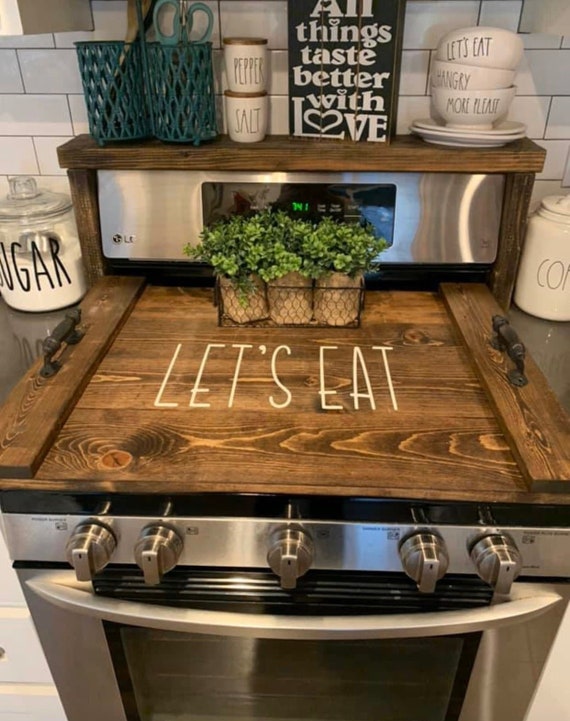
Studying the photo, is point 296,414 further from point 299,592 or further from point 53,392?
point 53,392

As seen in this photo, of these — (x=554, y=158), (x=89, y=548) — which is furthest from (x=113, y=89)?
(x=554, y=158)

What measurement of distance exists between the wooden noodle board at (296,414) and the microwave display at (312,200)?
190 millimetres

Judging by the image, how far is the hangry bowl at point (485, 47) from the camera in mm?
1050

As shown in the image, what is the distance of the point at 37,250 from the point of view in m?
1.20

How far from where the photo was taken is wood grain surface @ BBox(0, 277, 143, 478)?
82 centimetres

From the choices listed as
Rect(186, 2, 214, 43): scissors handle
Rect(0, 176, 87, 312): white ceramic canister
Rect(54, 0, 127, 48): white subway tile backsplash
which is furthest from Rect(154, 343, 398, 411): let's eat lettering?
Rect(54, 0, 127, 48): white subway tile backsplash

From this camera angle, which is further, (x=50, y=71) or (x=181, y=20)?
(x=50, y=71)

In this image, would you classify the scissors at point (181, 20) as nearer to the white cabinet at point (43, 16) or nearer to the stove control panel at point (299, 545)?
the white cabinet at point (43, 16)

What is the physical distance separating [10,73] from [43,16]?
31 centimetres

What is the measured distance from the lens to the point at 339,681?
1013mm

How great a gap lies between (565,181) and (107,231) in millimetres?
965

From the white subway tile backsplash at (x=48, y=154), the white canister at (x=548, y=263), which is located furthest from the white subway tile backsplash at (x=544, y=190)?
the white subway tile backsplash at (x=48, y=154)

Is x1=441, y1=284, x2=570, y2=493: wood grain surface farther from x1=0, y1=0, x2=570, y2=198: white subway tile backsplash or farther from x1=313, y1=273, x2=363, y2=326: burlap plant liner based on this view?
x1=0, y1=0, x2=570, y2=198: white subway tile backsplash

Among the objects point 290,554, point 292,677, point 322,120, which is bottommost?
point 292,677
